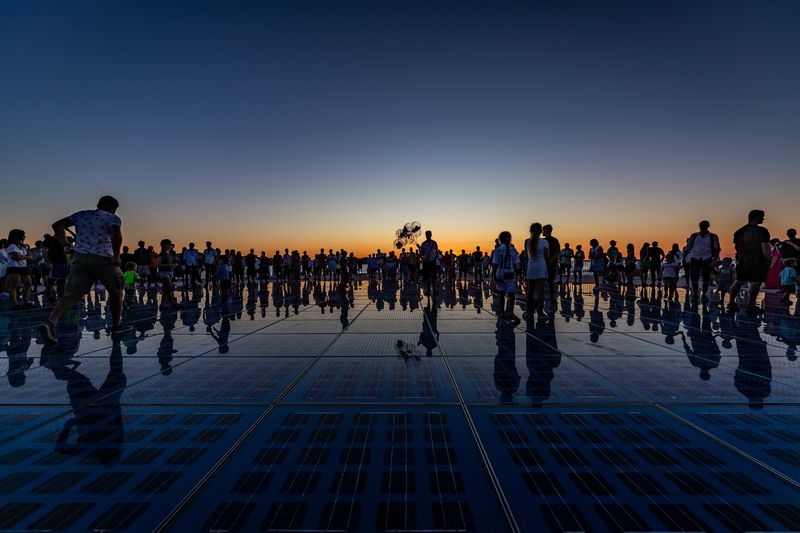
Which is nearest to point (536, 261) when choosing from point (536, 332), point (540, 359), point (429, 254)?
point (536, 332)

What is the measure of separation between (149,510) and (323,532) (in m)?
0.86

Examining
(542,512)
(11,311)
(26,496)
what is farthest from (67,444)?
(11,311)

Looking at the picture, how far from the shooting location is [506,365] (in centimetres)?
451

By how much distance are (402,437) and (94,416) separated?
7.58 ft

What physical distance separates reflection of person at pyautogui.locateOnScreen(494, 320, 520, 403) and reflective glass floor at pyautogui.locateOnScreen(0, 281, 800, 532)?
4cm

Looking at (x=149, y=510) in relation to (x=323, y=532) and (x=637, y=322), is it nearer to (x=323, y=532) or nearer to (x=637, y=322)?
(x=323, y=532)

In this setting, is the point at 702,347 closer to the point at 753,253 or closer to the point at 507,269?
the point at 507,269

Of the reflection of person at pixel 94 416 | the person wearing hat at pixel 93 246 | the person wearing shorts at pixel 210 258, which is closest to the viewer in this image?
the reflection of person at pixel 94 416

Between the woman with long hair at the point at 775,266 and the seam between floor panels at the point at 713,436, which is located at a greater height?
the woman with long hair at the point at 775,266

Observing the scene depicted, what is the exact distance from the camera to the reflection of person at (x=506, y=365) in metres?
3.61

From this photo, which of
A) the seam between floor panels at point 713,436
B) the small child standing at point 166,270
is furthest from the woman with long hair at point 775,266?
the small child standing at point 166,270

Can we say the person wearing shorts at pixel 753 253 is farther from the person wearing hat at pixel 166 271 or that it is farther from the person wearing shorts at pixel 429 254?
the person wearing hat at pixel 166 271

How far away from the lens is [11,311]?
10125 mm

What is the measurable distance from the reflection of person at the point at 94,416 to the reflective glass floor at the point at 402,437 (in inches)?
0.8
